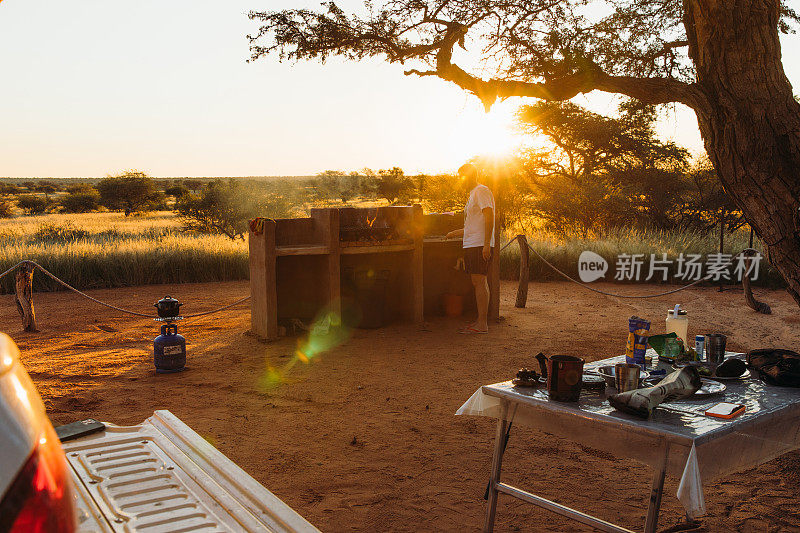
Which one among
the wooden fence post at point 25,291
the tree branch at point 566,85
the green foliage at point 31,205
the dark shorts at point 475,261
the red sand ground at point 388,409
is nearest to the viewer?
the red sand ground at point 388,409

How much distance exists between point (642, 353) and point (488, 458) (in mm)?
1656

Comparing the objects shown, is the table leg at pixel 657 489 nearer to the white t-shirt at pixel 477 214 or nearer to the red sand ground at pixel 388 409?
the red sand ground at pixel 388 409

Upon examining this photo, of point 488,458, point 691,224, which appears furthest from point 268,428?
point 691,224

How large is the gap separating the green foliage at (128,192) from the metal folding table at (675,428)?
46037mm

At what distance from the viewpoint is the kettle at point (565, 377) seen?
2.86 m

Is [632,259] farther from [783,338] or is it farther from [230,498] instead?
[230,498]

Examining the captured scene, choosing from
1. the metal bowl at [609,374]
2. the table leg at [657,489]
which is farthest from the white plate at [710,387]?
the table leg at [657,489]

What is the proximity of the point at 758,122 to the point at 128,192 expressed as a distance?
4561 centimetres

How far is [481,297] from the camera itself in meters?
8.69

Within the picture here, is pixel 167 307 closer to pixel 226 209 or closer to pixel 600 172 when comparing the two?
pixel 600 172

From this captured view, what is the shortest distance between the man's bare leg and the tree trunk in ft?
12.1

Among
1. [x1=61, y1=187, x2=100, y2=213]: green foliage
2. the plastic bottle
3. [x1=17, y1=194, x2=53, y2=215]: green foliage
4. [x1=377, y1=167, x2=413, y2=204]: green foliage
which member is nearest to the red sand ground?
the plastic bottle

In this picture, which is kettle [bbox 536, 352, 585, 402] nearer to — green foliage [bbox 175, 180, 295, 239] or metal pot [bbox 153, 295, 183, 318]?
metal pot [bbox 153, 295, 183, 318]

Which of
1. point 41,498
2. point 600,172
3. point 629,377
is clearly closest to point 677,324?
point 629,377
